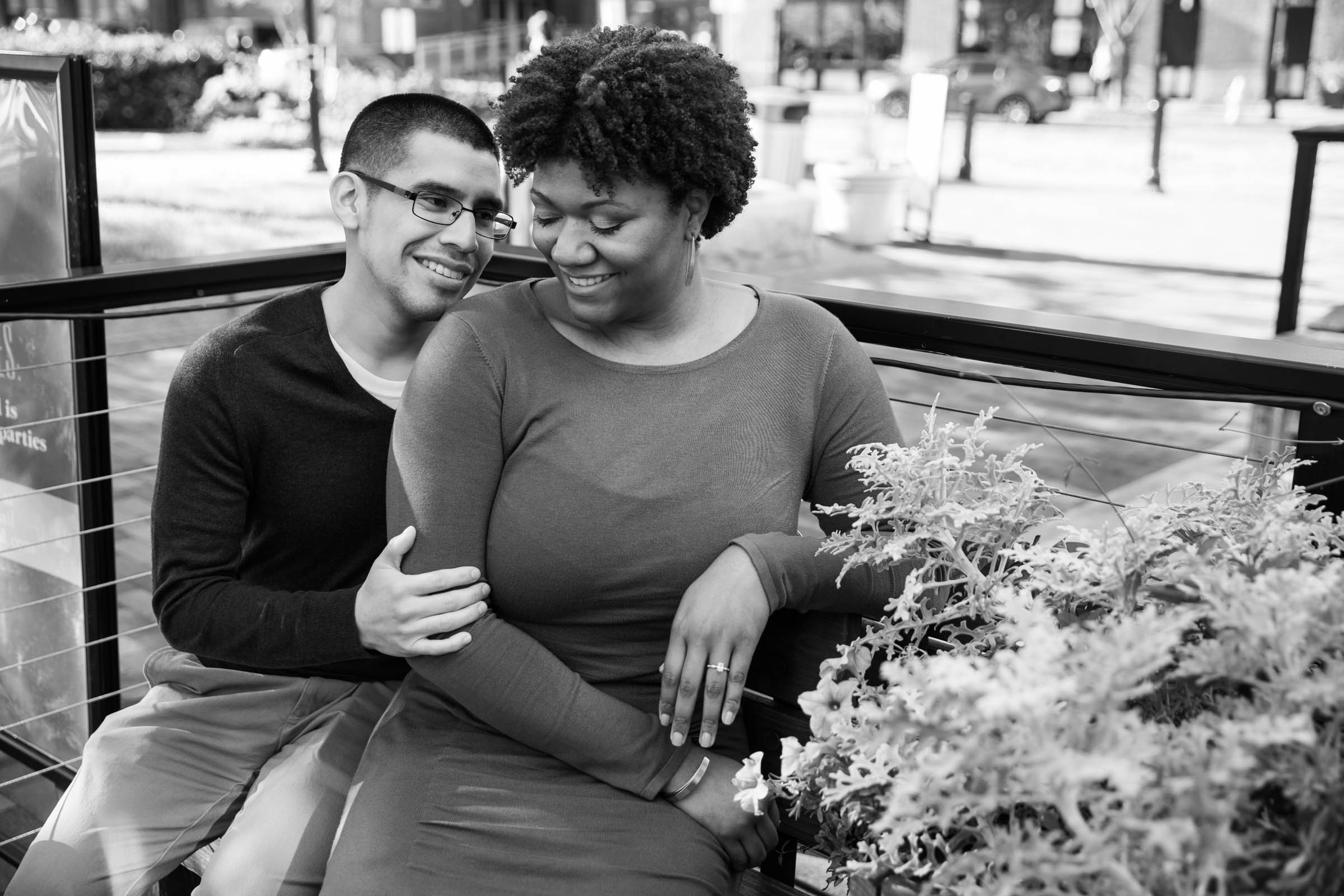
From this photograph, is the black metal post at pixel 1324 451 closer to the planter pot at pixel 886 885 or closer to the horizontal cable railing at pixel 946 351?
the horizontal cable railing at pixel 946 351

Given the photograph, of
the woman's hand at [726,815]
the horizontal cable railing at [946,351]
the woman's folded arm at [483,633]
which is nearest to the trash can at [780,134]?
the horizontal cable railing at [946,351]

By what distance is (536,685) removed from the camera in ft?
5.42

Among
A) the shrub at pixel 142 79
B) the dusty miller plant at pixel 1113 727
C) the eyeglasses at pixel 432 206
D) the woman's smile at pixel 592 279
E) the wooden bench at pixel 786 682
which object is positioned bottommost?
the wooden bench at pixel 786 682

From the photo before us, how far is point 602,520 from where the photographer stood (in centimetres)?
168

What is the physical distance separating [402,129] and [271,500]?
642 millimetres

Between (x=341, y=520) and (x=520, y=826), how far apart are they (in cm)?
64

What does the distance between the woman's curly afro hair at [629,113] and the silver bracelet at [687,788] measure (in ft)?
Answer: 2.57

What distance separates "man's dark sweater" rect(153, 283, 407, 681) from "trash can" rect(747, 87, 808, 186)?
10.7 m

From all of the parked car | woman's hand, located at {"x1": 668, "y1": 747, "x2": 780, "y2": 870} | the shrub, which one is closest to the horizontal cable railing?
woman's hand, located at {"x1": 668, "y1": 747, "x2": 780, "y2": 870}

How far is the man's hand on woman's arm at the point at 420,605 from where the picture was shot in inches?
63.5

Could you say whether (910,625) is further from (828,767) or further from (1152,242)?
(1152,242)

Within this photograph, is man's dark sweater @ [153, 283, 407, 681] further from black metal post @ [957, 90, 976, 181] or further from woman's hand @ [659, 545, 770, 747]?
black metal post @ [957, 90, 976, 181]

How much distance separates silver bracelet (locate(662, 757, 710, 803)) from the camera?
1.69 meters

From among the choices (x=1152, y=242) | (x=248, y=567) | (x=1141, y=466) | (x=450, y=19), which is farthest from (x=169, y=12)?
(x=248, y=567)
